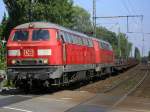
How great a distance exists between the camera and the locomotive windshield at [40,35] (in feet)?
77.0

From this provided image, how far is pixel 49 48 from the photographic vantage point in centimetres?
2308

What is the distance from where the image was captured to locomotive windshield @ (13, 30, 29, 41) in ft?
77.7

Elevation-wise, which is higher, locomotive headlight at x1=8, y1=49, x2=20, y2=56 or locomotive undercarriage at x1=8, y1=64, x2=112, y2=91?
locomotive headlight at x1=8, y1=49, x2=20, y2=56

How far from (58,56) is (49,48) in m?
0.62

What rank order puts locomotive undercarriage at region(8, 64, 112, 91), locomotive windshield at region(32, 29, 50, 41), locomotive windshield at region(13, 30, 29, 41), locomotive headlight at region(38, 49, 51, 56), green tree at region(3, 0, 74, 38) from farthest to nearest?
green tree at region(3, 0, 74, 38)
locomotive windshield at region(13, 30, 29, 41)
locomotive windshield at region(32, 29, 50, 41)
locomotive headlight at region(38, 49, 51, 56)
locomotive undercarriage at region(8, 64, 112, 91)

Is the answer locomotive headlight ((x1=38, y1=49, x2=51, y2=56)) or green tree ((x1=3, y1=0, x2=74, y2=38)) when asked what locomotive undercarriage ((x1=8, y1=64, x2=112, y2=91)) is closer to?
locomotive headlight ((x1=38, y1=49, x2=51, y2=56))

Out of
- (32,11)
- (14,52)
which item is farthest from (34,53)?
(32,11)

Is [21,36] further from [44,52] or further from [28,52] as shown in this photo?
[44,52]

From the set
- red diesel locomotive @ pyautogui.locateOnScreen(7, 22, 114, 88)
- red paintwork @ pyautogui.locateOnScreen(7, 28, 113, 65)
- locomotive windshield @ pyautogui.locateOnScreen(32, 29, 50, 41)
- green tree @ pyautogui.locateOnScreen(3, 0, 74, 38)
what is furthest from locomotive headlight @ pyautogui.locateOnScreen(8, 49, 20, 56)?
green tree @ pyautogui.locateOnScreen(3, 0, 74, 38)

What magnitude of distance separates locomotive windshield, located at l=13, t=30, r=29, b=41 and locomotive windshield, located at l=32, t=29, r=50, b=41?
0.34 meters

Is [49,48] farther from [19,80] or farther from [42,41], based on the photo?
[19,80]

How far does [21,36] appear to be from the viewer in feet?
78.1

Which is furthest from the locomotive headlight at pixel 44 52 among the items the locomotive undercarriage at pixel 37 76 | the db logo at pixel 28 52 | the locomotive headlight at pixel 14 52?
the locomotive headlight at pixel 14 52

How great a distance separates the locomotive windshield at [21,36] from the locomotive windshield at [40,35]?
34 centimetres
